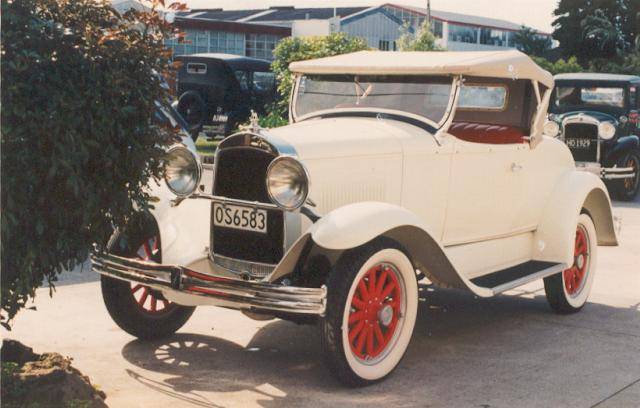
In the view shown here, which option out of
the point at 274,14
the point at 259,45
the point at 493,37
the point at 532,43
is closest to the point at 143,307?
the point at 259,45

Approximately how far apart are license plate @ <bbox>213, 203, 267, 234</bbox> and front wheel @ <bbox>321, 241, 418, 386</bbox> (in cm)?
61

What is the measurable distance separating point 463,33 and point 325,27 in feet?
56.4

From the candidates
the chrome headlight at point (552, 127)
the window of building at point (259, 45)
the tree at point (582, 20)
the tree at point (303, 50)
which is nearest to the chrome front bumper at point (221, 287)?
the chrome headlight at point (552, 127)

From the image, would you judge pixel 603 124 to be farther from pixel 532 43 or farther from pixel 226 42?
pixel 532 43

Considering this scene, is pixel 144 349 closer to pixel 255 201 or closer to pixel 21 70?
pixel 255 201

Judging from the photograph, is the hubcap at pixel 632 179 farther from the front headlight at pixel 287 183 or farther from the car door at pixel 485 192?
the front headlight at pixel 287 183

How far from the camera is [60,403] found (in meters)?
4.08

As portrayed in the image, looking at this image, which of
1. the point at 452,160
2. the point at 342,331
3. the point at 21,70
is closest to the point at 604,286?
the point at 452,160

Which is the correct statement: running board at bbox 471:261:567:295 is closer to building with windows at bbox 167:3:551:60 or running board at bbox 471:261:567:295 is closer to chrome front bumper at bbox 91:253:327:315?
chrome front bumper at bbox 91:253:327:315

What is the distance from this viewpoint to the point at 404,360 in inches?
216

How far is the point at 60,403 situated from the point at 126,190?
1.01m

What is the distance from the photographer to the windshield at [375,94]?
19.9 feet

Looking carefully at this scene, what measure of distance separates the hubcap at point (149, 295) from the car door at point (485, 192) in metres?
1.86

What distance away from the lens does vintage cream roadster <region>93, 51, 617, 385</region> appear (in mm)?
4844
